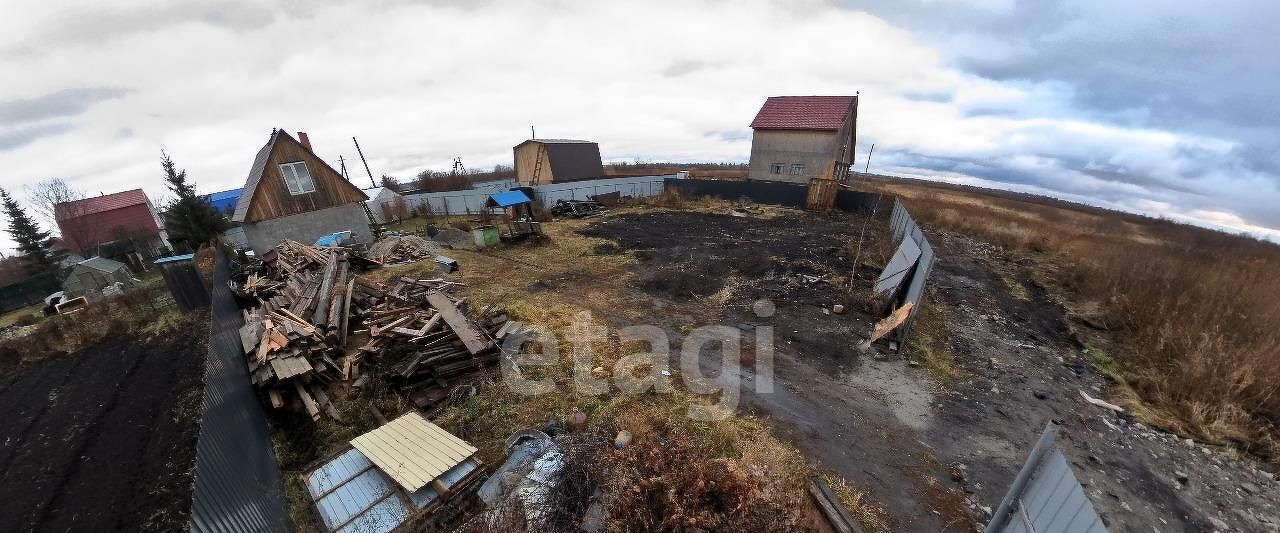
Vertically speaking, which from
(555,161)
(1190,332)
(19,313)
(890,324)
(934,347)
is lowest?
(19,313)

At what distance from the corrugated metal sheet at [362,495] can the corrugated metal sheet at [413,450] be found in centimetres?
14

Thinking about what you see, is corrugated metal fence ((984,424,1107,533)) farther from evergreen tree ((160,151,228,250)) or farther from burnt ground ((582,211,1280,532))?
evergreen tree ((160,151,228,250))

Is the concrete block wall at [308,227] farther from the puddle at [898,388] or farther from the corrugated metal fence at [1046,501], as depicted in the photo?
the corrugated metal fence at [1046,501]

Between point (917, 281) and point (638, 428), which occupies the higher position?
point (917, 281)

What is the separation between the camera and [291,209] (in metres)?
17.7

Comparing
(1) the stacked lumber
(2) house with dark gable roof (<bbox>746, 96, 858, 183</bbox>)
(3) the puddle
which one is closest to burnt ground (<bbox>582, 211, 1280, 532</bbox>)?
(3) the puddle

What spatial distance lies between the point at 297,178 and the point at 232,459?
18215 mm

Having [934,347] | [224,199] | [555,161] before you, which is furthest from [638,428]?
[224,199]

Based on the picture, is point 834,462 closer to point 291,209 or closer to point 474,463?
point 474,463

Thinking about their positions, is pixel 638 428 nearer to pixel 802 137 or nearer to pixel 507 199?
pixel 507 199

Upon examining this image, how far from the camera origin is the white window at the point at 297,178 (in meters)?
17.3

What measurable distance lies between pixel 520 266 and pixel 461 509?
10294mm

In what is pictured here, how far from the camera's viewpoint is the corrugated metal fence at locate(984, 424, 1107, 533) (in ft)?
8.14

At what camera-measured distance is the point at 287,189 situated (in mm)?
17484
